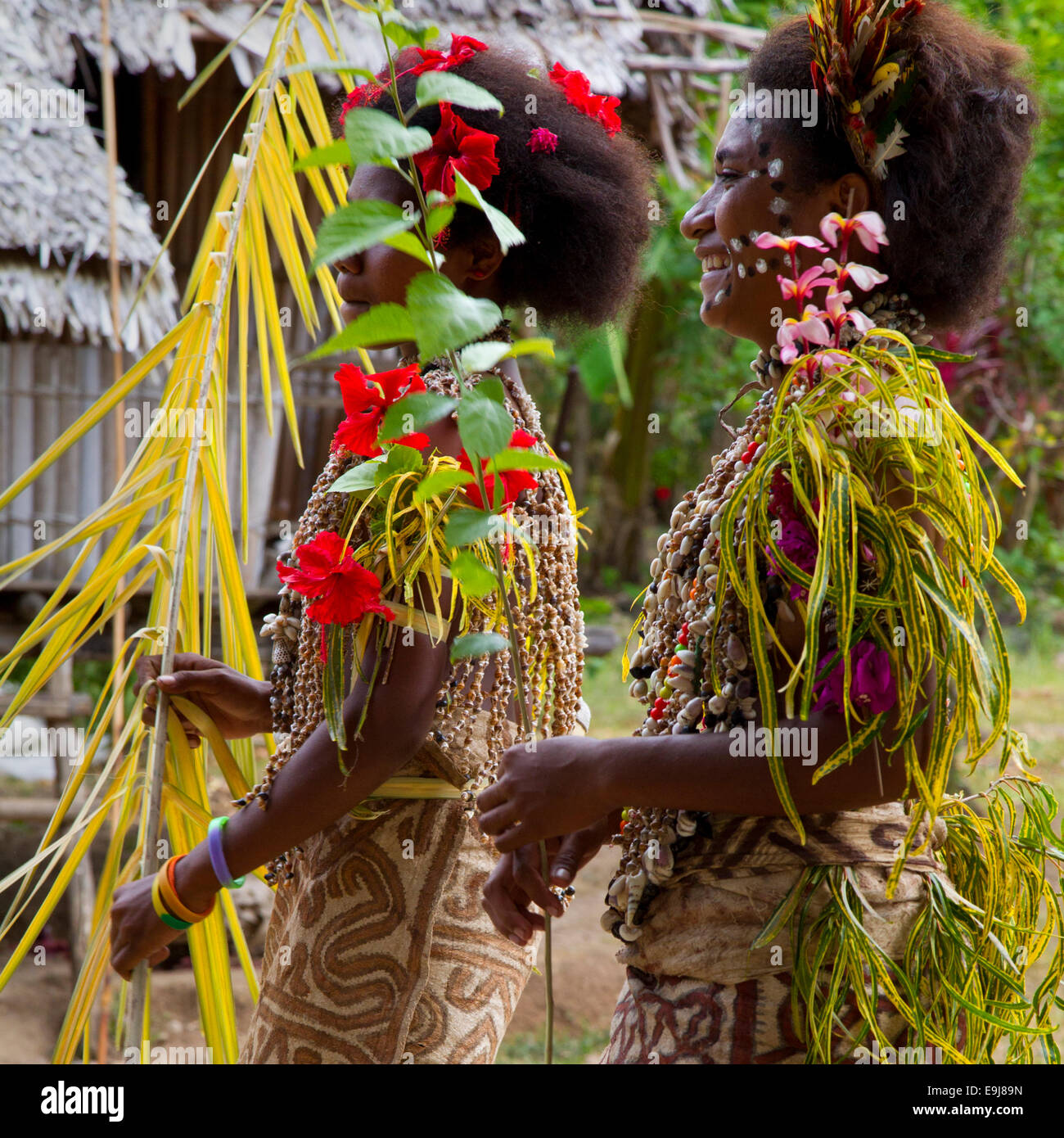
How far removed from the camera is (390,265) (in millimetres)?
1771

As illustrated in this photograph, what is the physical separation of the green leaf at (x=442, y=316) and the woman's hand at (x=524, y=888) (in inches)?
25.5

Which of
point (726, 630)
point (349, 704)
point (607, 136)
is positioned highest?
point (607, 136)

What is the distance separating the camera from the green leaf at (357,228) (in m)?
1.09

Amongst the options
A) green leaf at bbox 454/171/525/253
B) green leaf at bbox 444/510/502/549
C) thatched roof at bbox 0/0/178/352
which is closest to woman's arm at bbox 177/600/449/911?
green leaf at bbox 444/510/502/549

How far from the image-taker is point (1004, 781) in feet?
5.47

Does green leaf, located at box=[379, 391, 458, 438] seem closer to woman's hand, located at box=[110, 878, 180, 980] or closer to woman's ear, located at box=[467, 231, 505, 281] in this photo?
woman's ear, located at box=[467, 231, 505, 281]

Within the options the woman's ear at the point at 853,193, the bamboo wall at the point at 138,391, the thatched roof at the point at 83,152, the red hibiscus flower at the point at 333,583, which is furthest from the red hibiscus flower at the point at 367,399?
the bamboo wall at the point at 138,391

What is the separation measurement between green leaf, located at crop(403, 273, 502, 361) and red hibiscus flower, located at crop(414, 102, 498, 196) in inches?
13.1

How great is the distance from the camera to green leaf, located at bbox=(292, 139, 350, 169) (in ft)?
3.55

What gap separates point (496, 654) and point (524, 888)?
1.20ft
